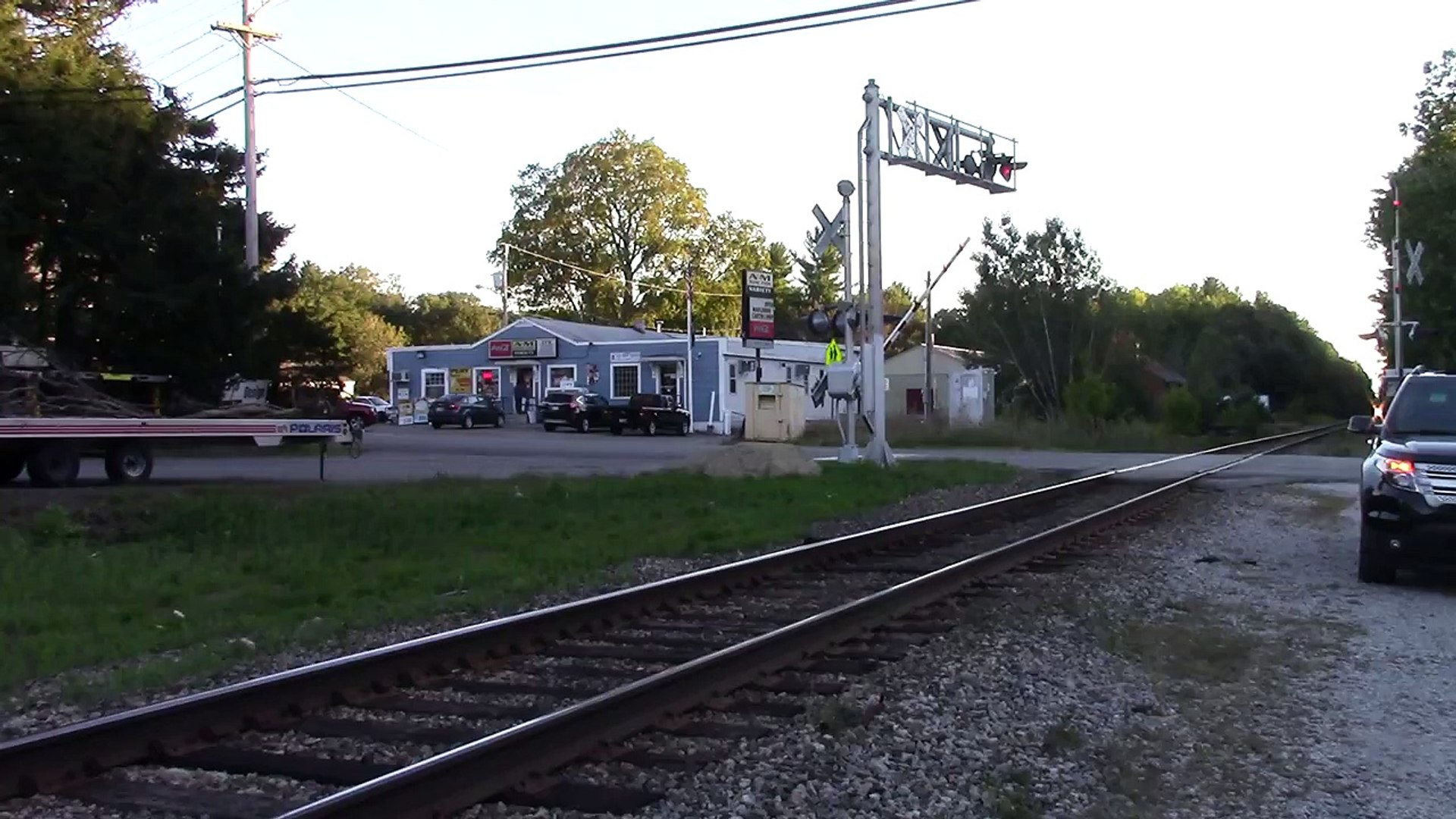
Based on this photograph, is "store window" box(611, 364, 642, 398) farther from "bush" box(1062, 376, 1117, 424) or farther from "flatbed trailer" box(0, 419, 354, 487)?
"flatbed trailer" box(0, 419, 354, 487)

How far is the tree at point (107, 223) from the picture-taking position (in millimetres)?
34625

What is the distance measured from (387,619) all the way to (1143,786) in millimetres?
5614

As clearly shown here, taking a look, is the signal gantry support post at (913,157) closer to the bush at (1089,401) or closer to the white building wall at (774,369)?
the bush at (1089,401)

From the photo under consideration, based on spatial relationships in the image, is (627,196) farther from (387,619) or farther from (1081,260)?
(387,619)

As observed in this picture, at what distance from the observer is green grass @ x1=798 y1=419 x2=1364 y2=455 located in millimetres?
41312

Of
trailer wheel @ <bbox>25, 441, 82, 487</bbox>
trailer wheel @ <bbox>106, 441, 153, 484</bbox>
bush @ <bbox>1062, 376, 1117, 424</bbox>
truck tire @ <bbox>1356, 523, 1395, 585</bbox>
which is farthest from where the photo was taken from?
bush @ <bbox>1062, 376, 1117, 424</bbox>

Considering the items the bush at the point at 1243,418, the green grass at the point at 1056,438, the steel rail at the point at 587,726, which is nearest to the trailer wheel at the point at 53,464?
the steel rail at the point at 587,726

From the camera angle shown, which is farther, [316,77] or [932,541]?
[316,77]

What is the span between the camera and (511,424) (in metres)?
60.4

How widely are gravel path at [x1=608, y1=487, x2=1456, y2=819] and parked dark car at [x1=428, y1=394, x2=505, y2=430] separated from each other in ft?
151

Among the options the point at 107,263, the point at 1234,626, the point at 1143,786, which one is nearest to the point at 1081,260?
the point at 107,263

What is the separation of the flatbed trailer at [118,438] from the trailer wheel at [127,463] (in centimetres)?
1

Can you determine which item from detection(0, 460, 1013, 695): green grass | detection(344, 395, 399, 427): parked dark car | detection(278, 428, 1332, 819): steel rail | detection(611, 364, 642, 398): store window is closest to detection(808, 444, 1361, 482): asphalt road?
detection(0, 460, 1013, 695): green grass

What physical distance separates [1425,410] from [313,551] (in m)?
10.5
